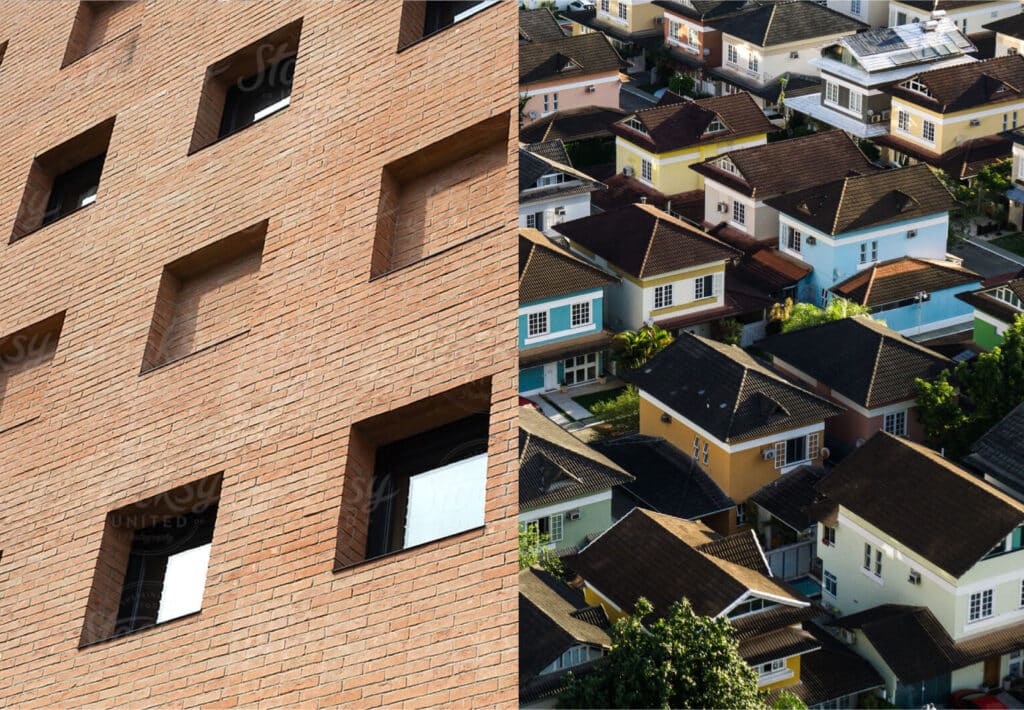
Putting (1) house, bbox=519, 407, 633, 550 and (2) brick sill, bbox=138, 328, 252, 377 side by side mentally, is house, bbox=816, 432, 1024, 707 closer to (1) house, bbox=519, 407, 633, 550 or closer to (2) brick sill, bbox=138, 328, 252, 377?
(1) house, bbox=519, 407, 633, 550

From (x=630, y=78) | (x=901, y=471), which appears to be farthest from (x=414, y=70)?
(x=630, y=78)

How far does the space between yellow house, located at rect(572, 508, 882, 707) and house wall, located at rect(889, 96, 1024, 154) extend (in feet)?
123

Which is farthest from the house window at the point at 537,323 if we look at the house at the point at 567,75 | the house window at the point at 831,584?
the house at the point at 567,75

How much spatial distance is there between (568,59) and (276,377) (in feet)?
231

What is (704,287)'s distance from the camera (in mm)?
57625

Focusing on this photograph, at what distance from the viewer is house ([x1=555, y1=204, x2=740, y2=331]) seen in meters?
56.6

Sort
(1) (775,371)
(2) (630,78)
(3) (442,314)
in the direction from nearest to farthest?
(3) (442,314), (1) (775,371), (2) (630,78)

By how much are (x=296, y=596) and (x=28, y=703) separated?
2.53m

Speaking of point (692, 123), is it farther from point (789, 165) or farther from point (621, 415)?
point (621, 415)

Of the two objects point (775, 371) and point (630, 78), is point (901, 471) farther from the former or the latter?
point (630, 78)

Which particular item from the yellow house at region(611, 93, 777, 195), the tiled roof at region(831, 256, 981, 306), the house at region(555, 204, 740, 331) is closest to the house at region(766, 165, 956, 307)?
the tiled roof at region(831, 256, 981, 306)

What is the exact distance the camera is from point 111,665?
9656 millimetres

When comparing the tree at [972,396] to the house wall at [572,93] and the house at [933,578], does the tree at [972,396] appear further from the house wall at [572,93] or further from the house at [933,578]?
the house wall at [572,93]

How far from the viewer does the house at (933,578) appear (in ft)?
118
